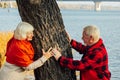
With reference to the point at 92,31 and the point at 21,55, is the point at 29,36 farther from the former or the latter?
the point at 92,31

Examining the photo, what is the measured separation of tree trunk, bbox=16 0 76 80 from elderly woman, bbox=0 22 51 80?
5.8 inches

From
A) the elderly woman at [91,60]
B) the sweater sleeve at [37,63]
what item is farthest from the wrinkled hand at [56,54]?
the sweater sleeve at [37,63]

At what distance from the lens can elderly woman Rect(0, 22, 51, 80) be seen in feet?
16.1

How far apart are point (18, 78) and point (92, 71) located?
2.88 feet

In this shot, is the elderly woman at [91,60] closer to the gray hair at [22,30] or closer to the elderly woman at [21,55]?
the elderly woman at [21,55]

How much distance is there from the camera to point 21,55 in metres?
4.93

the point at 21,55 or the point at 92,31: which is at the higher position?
the point at 92,31

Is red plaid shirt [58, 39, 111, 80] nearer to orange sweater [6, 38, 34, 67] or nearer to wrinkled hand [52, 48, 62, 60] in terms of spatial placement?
wrinkled hand [52, 48, 62, 60]

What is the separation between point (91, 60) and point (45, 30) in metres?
0.68

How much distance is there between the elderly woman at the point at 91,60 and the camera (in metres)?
4.95

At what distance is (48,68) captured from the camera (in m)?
5.14

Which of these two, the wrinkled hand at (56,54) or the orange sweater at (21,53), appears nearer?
the orange sweater at (21,53)

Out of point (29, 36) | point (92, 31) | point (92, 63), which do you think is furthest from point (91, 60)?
point (29, 36)

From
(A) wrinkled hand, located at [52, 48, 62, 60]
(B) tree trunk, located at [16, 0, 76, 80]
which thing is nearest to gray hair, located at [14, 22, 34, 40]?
(B) tree trunk, located at [16, 0, 76, 80]
